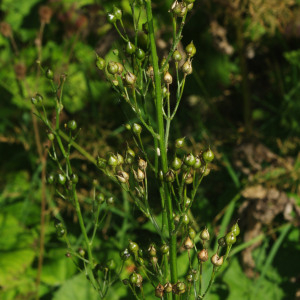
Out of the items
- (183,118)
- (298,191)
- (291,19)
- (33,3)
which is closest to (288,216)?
(298,191)

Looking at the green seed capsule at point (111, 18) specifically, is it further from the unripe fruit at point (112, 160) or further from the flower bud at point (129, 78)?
the unripe fruit at point (112, 160)

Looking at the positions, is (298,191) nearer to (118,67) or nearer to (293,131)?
(293,131)

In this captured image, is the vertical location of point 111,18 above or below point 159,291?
above

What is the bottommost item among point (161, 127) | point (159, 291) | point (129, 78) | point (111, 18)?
point (159, 291)

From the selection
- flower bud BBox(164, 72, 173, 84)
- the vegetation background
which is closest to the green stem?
flower bud BBox(164, 72, 173, 84)

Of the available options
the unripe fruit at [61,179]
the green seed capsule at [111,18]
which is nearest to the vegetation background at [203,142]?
the unripe fruit at [61,179]

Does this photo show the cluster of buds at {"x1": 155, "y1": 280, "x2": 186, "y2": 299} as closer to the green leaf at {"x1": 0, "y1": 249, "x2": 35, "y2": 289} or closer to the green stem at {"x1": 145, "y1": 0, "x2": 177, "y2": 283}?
the green stem at {"x1": 145, "y1": 0, "x2": 177, "y2": 283}

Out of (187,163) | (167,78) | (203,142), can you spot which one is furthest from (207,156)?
(203,142)

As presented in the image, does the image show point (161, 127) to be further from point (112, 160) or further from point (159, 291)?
point (159, 291)
